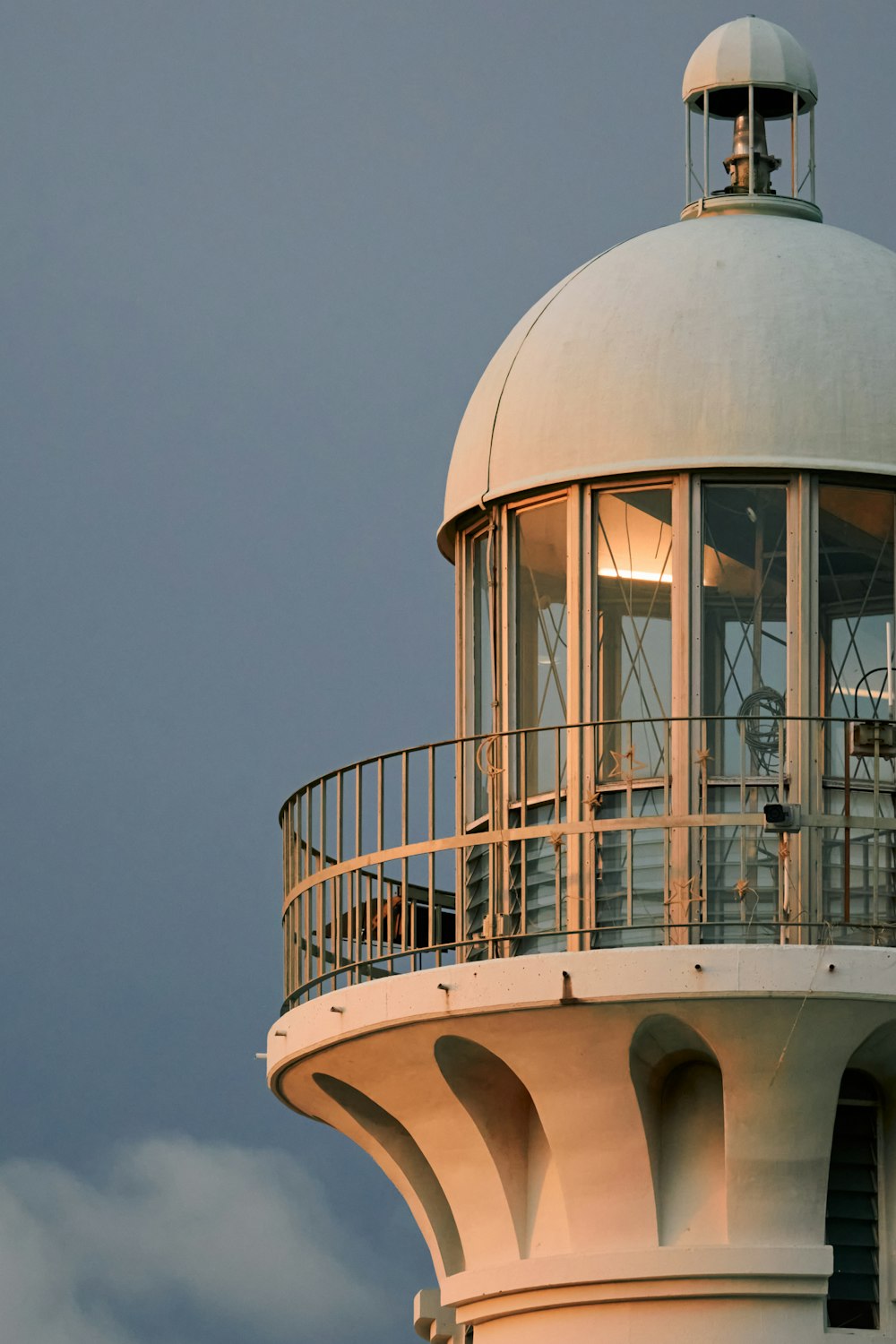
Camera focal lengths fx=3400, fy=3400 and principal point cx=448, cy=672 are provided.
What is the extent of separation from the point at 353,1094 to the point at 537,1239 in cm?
180

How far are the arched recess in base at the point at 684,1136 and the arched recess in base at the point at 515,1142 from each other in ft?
2.52

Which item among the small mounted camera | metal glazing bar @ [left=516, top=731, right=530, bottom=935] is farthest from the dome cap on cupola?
the small mounted camera

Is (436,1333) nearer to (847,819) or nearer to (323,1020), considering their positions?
(323,1020)

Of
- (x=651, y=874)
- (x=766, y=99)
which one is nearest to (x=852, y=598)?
(x=651, y=874)

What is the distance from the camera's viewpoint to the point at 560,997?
2175 cm

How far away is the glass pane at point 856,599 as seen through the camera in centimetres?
2295

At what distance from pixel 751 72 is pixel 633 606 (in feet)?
14.5

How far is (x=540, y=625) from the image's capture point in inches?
932

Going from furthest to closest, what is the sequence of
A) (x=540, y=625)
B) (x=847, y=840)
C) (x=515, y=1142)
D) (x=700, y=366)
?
(x=540, y=625) → (x=515, y=1142) → (x=700, y=366) → (x=847, y=840)

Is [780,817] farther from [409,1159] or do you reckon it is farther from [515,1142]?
[409,1159]

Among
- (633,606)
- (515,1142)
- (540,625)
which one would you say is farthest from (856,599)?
(515,1142)

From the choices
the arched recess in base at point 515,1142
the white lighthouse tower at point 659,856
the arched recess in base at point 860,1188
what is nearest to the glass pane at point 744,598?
the white lighthouse tower at point 659,856

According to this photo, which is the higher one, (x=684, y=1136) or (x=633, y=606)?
(x=633, y=606)

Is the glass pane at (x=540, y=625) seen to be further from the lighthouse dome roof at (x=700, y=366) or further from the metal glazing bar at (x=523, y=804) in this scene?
the lighthouse dome roof at (x=700, y=366)
